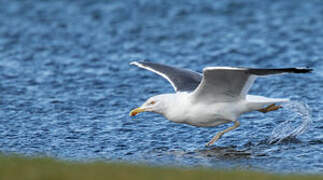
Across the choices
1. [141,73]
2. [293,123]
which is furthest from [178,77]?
[141,73]

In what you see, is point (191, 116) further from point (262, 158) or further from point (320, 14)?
point (320, 14)

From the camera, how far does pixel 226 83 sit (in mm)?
11320

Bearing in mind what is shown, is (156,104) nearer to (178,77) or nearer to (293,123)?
(178,77)

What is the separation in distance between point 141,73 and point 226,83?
657 cm

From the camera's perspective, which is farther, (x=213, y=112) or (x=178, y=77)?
(x=178, y=77)

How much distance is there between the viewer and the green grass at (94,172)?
24.8 feet

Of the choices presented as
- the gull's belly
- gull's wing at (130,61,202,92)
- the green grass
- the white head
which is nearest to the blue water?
the gull's belly

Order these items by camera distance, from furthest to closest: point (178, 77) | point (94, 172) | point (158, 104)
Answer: point (178, 77), point (158, 104), point (94, 172)

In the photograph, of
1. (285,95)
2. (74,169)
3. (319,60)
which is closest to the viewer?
(74,169)

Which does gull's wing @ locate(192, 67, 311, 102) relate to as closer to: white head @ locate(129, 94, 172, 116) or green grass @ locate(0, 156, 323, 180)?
white head @ locate(129, 94, 172, 116)

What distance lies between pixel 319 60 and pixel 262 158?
22.8 feet

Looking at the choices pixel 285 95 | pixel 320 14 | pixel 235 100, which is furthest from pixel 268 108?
pixel 320 14

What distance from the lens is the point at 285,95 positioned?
1542 centimetres

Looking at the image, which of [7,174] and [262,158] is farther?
[262,158]
